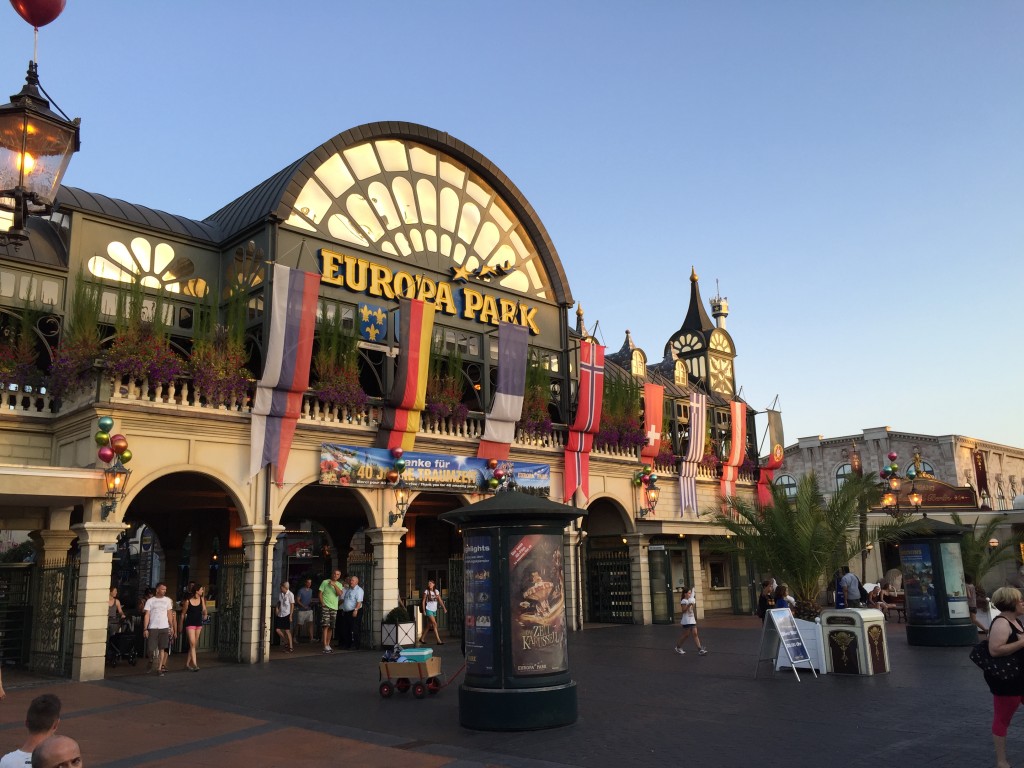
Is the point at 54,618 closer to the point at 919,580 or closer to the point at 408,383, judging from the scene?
the point at 408,383

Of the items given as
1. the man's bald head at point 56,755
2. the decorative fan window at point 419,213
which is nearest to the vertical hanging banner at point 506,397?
the decorative fan window at point 419,213

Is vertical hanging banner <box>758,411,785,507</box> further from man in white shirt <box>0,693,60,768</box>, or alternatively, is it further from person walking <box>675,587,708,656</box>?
man in white shirt <box>0,693,60,768</box>

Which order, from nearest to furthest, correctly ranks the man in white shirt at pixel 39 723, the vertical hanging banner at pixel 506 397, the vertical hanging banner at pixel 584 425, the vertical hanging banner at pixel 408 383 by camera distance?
the man in white shirt at pixel 39 723, the vertical hanging banner at pixel 408 383, the vertical hanging banner at pixel 506 397, the vertical hanging banner at pixel 584 425

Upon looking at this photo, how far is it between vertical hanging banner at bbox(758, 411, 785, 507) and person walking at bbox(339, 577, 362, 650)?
1980 cm

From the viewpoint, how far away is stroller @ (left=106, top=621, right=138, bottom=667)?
61.0 ft

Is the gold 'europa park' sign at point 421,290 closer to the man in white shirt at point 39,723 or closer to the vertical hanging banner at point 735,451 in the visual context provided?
the vertical hanging banner at point 735,451

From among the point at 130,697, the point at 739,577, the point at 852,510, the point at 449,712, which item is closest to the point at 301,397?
the point at 130,697

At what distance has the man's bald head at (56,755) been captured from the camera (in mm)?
3596

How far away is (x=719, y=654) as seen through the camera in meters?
18.3

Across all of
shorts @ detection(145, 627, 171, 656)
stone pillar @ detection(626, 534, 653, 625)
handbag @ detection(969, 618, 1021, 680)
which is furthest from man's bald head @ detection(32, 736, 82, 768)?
stone pillar @ detection(626, 534, 653, 625)

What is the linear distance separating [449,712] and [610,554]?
18.3m

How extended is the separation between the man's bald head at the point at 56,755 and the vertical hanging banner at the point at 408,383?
17.9m

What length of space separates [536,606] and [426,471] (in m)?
11.8

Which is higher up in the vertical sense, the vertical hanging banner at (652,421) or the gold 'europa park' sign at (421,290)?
the gold 'europa park' sign at (421,290)
